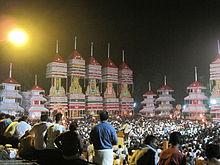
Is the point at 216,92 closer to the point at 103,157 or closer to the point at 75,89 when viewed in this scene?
the point at 75,89

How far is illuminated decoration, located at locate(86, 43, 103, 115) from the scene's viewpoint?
39000 millimetres

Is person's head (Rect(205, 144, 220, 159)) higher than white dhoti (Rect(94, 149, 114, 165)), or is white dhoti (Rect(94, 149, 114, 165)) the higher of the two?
person's head (Rect(205, 144, 220, 159))

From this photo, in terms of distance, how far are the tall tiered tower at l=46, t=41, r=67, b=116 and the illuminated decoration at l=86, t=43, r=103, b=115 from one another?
460cm

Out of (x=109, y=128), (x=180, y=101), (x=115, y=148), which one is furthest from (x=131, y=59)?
(x=109, y=128)

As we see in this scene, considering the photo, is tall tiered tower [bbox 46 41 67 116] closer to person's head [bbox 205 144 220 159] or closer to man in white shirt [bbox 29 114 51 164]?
man in white shirt [bbox 29 114 51 164]

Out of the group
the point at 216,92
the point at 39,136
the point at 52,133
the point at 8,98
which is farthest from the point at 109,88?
the point at 52,133

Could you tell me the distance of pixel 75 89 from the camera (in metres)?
37.6

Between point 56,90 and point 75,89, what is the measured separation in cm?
340

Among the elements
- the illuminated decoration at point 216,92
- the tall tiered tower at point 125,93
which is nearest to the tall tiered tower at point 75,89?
the tall tiered tower at point 125,93

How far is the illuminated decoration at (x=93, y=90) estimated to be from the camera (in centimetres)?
3900

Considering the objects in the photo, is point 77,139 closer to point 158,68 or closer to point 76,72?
point 76,72

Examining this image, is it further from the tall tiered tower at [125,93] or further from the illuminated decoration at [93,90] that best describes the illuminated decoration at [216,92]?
the illuminated decoration at [93,90]

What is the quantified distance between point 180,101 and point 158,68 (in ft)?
29.7

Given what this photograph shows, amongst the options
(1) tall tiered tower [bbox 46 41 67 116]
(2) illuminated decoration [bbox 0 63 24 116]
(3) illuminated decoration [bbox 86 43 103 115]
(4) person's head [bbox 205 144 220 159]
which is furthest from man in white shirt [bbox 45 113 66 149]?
(3) illuminated decoration [bbox 86 43 103 115]
